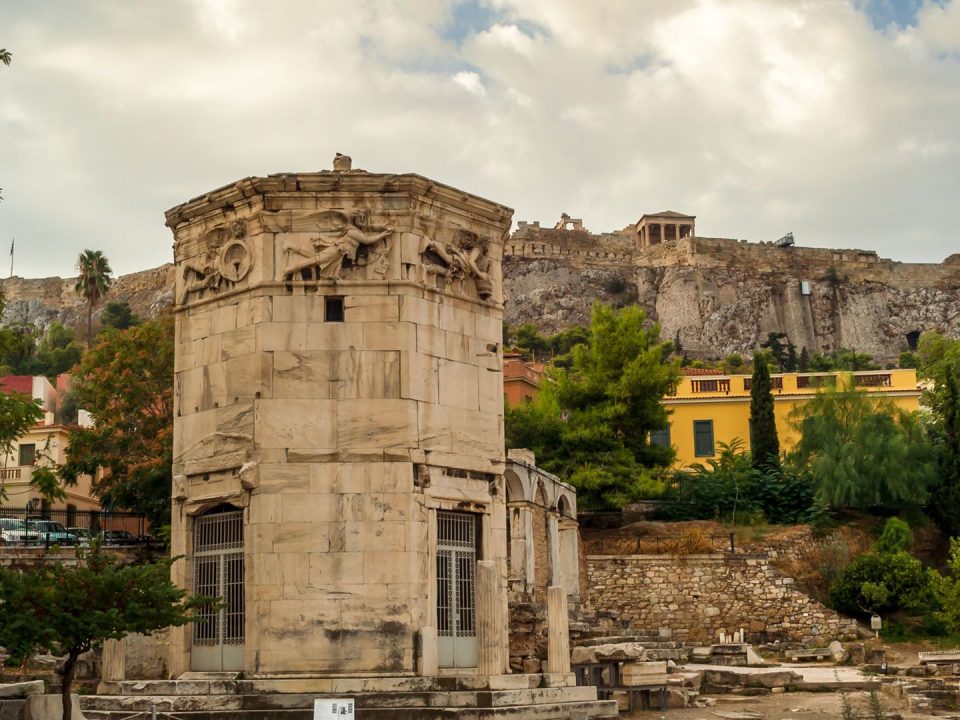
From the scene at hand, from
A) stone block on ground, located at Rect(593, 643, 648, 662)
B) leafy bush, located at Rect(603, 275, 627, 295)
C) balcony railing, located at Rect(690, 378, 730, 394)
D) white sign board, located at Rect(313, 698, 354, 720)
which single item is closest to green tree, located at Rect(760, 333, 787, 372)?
leafy bush, located at Rect(603, 275, 627, 295)

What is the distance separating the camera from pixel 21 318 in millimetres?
116500

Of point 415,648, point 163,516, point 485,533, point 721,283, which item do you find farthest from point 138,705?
point 721,283

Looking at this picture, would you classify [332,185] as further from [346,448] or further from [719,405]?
[719,405]

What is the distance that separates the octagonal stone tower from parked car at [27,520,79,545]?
1375cm

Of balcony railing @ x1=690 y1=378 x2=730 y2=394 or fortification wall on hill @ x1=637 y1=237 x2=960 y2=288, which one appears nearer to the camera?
balcony railing @ x1=690 y1=378 x2=730 y2=394

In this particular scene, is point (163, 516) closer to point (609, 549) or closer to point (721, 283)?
point (609, 549)

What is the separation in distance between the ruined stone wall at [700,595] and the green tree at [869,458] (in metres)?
4.58

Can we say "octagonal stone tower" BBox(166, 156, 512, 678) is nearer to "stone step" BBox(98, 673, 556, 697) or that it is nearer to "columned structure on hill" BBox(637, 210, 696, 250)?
"stone step" BBox(98, 673, 556, 697)

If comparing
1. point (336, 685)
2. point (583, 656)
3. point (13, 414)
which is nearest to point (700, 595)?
point (583, 656)

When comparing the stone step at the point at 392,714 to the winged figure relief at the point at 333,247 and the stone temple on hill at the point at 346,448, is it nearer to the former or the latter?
the stone temple on hill at the point at 346,448

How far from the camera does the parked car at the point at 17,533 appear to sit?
31.2 meters

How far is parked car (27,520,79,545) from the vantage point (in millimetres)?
31812

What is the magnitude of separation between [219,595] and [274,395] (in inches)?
111

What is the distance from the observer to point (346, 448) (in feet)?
58.9
